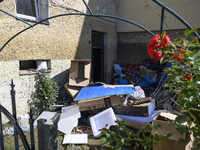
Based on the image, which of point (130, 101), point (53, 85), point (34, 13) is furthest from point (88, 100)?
point (34, 13)

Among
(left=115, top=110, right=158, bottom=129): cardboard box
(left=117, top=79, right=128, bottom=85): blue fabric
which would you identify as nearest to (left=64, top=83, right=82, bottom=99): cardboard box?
(left=115, top=110, right=158, bottom=129): cardboard box

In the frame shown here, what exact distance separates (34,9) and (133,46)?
4.75m

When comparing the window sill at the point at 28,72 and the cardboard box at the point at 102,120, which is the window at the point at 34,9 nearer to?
the window sill at the point at 28,72

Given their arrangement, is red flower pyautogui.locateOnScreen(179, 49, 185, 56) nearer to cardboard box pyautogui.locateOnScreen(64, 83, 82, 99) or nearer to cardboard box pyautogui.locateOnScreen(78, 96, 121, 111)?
cardboard box pyautogui.locateOnScreen(78, 96, 121, 111)

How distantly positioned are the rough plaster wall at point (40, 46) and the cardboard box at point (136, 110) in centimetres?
233

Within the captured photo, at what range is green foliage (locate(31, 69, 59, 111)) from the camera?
182 inches

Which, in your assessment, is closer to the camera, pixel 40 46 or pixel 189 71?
pixel 189 71

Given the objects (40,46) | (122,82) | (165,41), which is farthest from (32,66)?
(165,41)

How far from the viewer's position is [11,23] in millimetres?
4039

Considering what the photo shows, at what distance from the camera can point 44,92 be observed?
4.60 m

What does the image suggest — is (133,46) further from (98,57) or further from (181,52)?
(181,52)

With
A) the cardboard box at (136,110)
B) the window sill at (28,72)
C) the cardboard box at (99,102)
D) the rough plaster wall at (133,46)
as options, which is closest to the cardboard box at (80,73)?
the cardboard box at (99,102)

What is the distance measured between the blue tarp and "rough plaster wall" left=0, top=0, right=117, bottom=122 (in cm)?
134

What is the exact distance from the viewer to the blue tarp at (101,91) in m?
4.03
